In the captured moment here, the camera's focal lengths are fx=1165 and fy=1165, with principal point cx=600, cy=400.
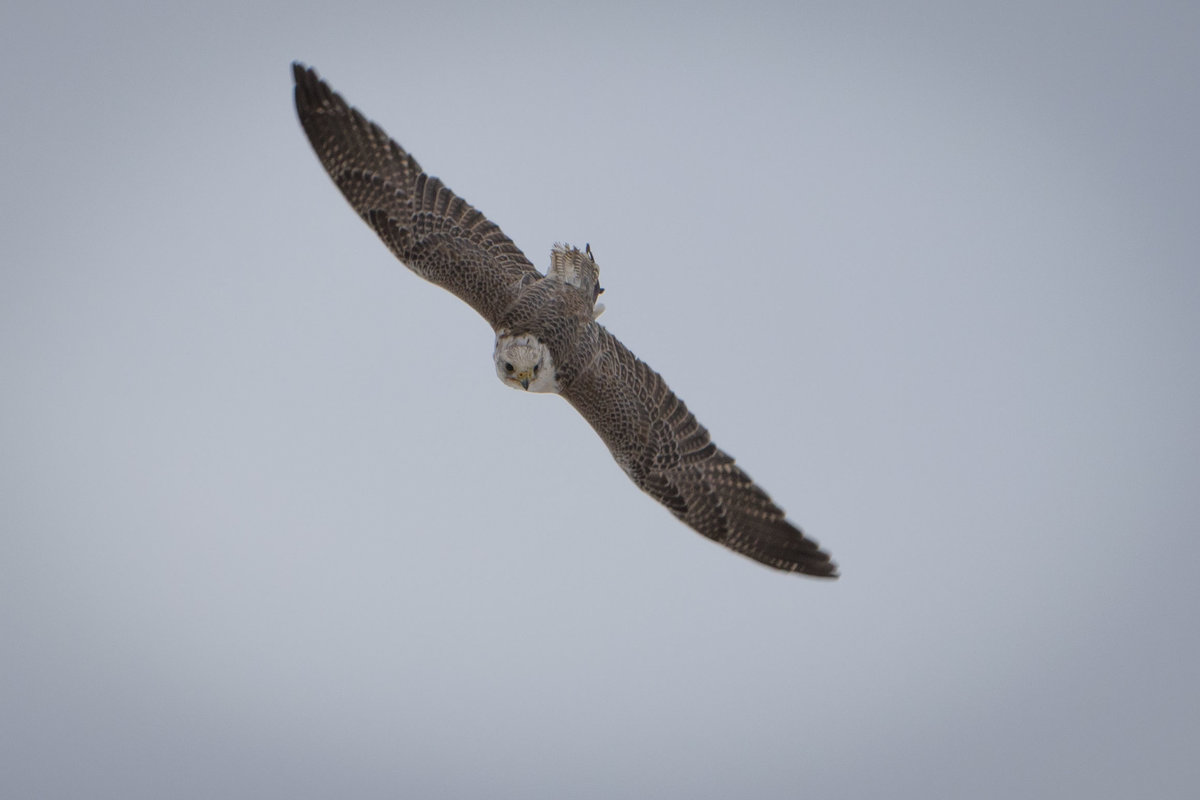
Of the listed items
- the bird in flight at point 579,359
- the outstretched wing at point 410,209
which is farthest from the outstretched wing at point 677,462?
the outstretched wing at point 410,209

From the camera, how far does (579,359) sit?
47.3ft

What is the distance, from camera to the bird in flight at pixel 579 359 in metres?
14.3

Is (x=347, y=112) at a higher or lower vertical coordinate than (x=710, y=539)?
higher

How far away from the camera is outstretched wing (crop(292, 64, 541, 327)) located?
15.1m

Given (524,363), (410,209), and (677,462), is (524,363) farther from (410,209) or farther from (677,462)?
(410,209)

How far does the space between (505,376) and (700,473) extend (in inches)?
109

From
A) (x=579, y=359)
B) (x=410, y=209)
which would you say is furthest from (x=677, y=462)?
(x=410, y=209)

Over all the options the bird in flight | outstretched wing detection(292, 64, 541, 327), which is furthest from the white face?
outstretched wing detection(292, 64, 541, 327)

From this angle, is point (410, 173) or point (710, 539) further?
point (410, 173)

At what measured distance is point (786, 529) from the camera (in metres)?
14.4

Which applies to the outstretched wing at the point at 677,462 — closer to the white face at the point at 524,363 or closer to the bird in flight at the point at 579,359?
the bird in flight at the point at 579,359

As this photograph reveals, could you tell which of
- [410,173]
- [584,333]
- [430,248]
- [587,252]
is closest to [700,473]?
[584,333]

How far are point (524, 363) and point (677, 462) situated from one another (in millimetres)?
2376

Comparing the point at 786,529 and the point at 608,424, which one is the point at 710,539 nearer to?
the point at 786,529
